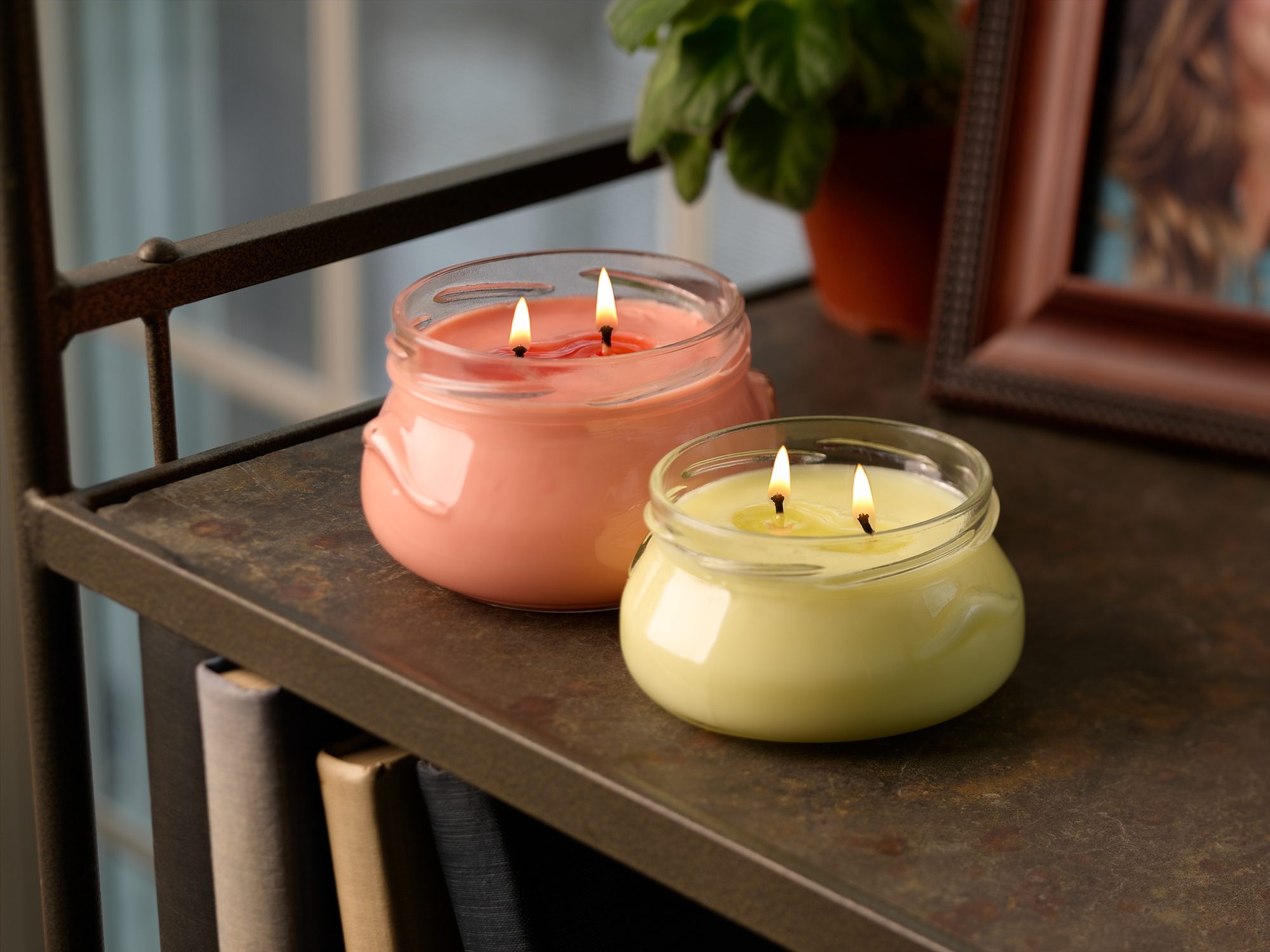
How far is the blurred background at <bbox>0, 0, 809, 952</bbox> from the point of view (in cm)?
156

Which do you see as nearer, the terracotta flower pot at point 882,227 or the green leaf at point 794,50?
the green leaf at point 794,50

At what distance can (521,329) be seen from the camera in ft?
1.75

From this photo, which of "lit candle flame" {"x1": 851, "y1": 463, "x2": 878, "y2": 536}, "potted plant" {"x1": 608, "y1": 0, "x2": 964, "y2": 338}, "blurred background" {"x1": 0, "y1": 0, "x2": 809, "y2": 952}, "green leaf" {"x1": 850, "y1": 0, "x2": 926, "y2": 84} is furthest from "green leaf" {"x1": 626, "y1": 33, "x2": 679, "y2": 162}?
"blurred background" {"x1": 0, "y1": 0, "x2": 809, "y2": 952}

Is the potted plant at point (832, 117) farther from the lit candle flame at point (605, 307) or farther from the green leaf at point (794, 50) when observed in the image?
the lit candle flame at point (605, 307)

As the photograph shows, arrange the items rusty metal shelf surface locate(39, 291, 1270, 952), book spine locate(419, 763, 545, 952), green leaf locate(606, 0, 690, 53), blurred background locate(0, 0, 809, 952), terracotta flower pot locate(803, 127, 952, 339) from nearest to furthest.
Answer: rusty metal shelf surface locate(39, 291, 1270, 952) → book spine locate(419, 763, 545, 952) → green leaf locate(606, 0, 690, 53) → terracotta flower pot locate(803, 127, 952, 339) → blurred background locate(0, 0, 809, 952)

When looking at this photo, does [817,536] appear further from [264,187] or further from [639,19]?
[264,187]

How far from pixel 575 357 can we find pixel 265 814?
0.67 feet

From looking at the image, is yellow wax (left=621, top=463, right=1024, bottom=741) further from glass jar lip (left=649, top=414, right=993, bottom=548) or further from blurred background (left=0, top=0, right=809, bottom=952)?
blurred background (left=0, top=0, right=809, bottom=952)

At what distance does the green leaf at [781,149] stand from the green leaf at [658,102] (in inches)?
2.0

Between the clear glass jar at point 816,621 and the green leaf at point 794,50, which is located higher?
the green leaf at point 794,50

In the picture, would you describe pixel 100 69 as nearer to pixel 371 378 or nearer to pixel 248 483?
pixel 371 378

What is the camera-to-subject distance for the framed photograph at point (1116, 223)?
28.9 inches

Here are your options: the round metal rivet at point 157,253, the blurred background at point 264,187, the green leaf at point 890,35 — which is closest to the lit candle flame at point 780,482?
the round metal rivet at point 157,253

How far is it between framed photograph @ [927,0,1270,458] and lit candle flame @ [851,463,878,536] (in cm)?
34
